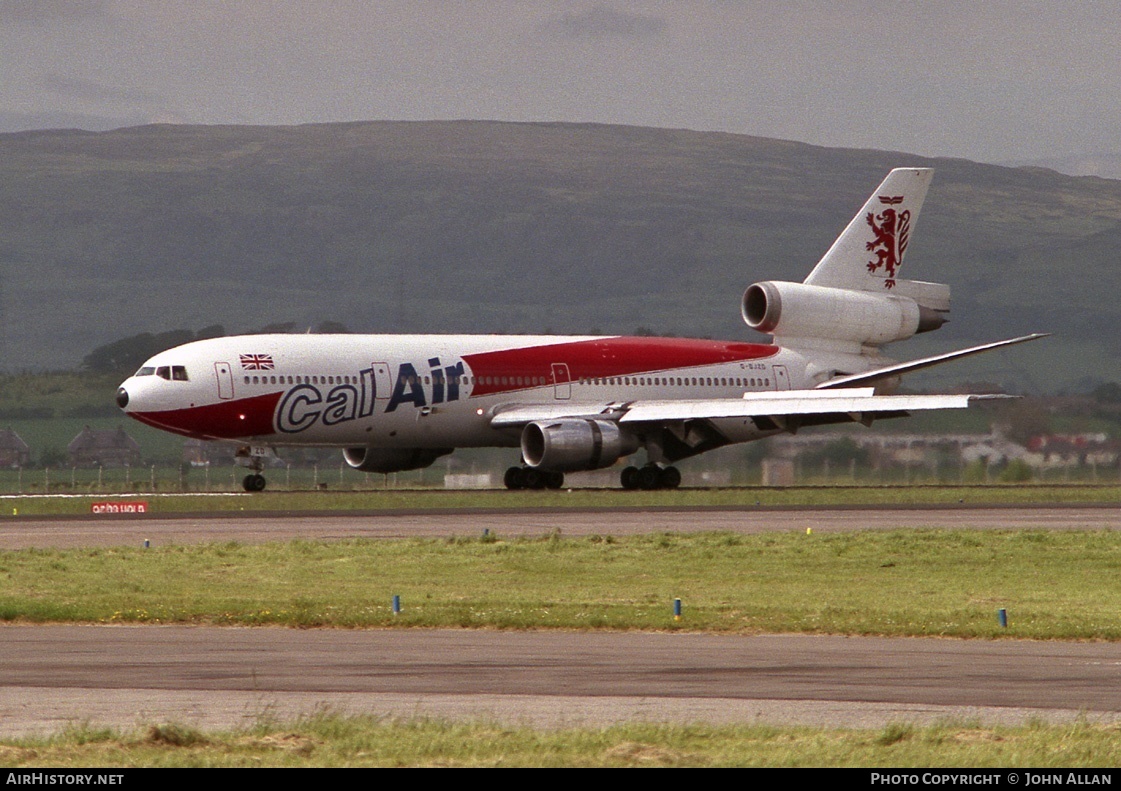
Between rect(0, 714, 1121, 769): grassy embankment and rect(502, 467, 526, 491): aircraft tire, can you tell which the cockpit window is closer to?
rect(502, 467, 526, 491): aircraft tire

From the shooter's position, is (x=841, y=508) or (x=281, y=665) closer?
(x=281, y=665)

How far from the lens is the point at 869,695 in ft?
56.6

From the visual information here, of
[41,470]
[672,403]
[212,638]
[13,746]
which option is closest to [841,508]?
[672,403]

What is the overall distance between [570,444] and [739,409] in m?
5.97

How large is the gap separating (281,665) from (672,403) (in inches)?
1680

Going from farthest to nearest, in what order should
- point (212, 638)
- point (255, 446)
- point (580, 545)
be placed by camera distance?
point (255, 446) → point (580, 545) → point (212, 638)

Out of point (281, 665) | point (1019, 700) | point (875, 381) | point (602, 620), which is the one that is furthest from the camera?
point (875, 381)

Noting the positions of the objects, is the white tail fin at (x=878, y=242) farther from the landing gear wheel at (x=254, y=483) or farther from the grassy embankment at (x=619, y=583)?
Answer: the grassy embankment at (x=619, y=583)

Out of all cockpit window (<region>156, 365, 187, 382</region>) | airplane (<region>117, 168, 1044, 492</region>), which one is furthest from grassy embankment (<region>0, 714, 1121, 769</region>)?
cockpit window (<region>156, 365, 187, 382</region>)

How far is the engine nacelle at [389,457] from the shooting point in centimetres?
6250

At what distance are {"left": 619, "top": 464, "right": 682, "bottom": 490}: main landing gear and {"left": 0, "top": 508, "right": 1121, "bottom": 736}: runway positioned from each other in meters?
38.8

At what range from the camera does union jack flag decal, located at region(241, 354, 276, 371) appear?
2218 inches

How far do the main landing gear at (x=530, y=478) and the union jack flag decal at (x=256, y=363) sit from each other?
379 inches
